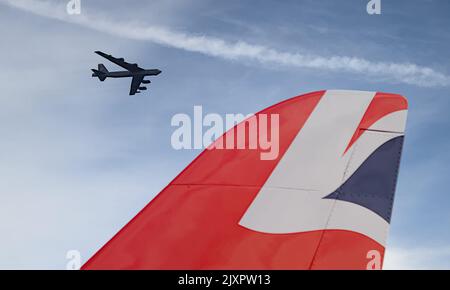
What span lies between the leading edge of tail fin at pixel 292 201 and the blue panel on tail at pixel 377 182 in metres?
0.01

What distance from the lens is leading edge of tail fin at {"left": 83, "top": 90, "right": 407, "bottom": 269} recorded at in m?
5.29

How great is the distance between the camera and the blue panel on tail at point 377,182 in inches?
215

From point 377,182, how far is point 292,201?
0.95m

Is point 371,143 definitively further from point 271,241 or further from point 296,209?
point 271,241

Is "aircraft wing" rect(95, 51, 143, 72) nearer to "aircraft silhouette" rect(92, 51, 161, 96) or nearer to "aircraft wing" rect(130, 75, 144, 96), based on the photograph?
"aircraft silhouette" rect(92, 51, 161, 96)

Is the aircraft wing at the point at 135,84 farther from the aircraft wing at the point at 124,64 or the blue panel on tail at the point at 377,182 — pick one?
the blue panel on tail at the point at 377,182

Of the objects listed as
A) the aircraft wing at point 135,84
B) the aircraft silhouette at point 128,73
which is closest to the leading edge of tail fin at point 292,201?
the aircraft silhouette at point 128,73

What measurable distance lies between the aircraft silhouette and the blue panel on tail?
62677 mm

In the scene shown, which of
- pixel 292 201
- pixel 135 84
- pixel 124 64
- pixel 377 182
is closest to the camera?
pixel 292 201

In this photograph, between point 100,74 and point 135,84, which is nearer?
point 100,74

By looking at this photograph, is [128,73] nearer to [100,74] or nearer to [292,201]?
[100,74]

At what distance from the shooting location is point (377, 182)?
219 inches

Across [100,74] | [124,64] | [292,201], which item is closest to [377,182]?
[292,201]
